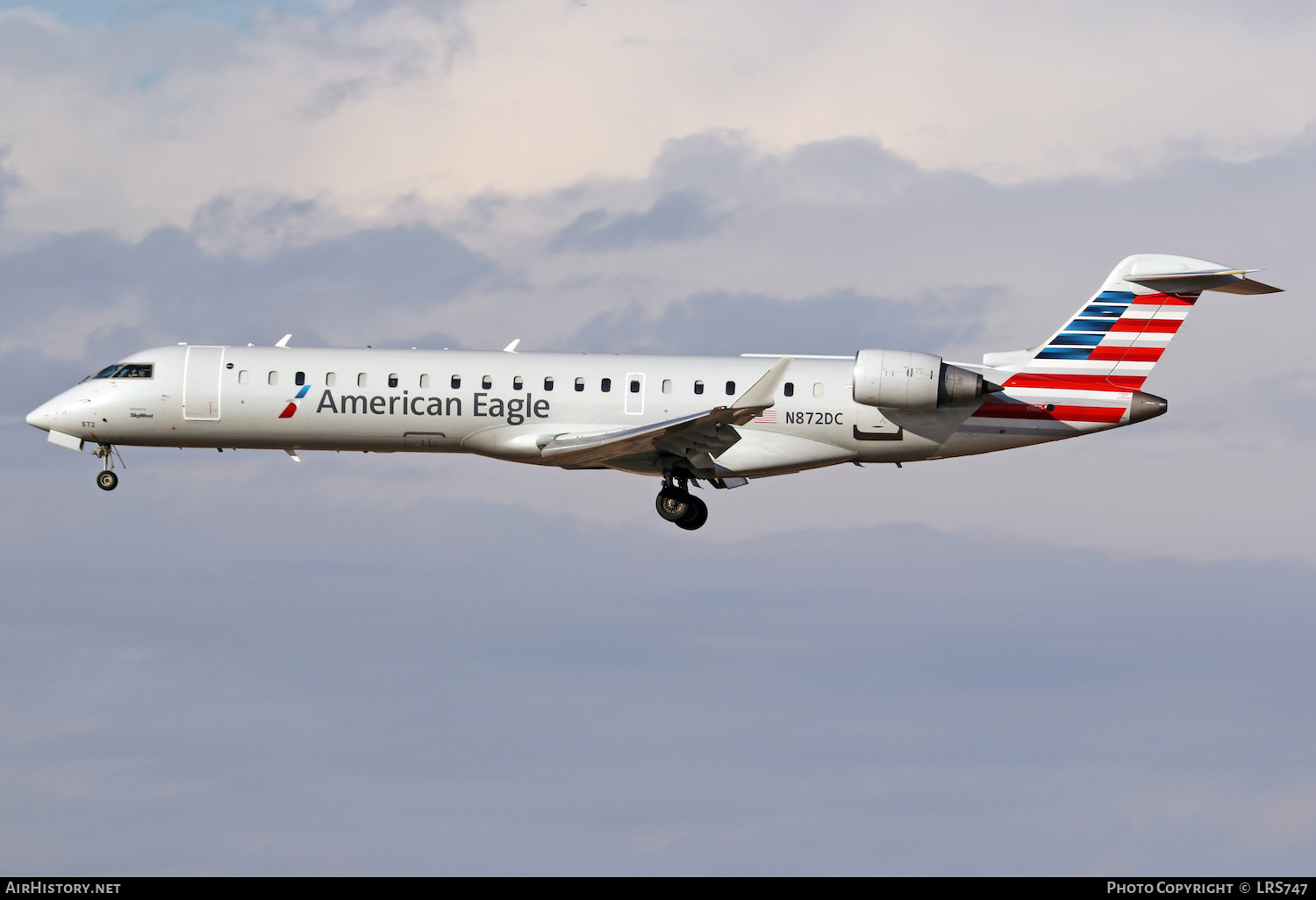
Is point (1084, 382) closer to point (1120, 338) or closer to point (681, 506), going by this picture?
point (1120, 338)

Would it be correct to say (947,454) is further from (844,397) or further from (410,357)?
(410,357)

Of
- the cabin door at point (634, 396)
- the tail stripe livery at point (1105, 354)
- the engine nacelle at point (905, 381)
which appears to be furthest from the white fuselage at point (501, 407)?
the engine nacelle at point (905, 381)

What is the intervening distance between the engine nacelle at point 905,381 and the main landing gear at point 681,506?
446 centimetres

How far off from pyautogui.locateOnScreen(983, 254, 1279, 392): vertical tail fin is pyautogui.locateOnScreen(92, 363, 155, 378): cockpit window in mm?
19637

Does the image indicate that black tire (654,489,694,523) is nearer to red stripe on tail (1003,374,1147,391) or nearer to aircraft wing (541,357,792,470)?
aircraft wing (541,357,792,470)

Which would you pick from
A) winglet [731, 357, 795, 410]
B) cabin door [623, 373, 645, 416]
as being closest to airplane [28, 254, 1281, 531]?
cabin door [623, 373, 645, 416]

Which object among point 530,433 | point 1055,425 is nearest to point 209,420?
point 530,433

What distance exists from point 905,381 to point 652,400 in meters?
5.58

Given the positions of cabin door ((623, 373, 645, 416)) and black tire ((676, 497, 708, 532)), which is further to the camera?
black tire ((676, 497, 708, 532))

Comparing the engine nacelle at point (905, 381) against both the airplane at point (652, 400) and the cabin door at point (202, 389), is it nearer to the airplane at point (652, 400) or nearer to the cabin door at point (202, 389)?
the airplane at point (652, 400)

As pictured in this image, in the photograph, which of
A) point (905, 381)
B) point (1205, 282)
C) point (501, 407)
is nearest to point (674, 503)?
point (501, 407)

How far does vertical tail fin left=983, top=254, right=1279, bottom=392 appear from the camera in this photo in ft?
102

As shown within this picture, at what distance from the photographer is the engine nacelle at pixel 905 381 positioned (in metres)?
29.4

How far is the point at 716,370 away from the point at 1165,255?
1060 centimetres
